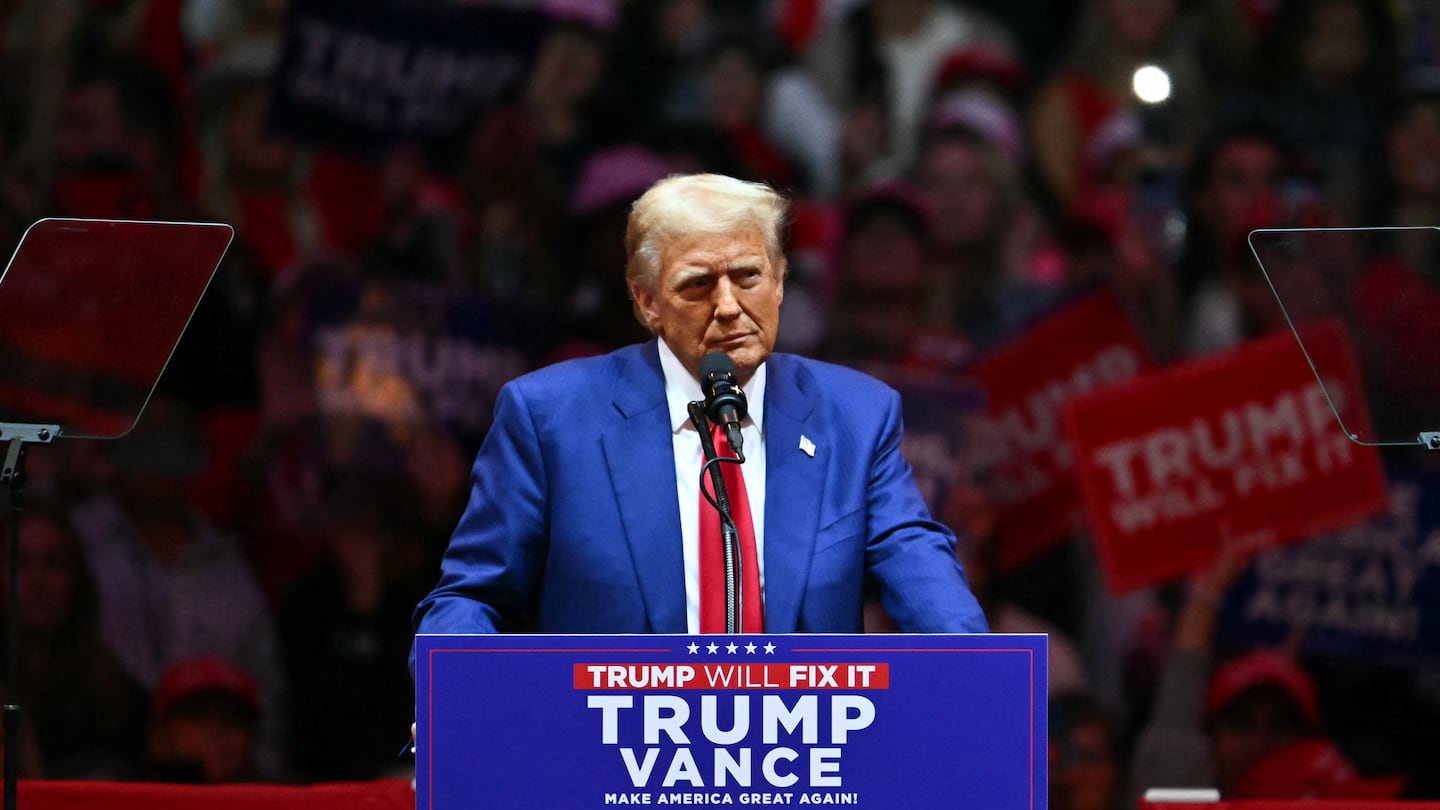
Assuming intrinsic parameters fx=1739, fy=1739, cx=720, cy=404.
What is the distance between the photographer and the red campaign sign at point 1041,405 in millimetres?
5543

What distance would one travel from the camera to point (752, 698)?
218cm

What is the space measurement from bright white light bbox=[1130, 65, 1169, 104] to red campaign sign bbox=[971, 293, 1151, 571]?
0.66 m

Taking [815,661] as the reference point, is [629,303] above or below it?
above

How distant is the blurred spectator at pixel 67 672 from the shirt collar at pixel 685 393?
10.2 ft

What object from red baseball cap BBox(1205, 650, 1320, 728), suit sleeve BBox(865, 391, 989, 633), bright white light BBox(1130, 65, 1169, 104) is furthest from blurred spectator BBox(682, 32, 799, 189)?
suit sleeve BBox(865, 391, 989, 633)

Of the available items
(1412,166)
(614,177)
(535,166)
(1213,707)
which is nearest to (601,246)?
(614,177)

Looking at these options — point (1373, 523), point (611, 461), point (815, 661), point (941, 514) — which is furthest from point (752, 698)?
point (1373, 523)

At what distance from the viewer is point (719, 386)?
2408 millimetres

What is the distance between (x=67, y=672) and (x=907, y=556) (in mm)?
3489

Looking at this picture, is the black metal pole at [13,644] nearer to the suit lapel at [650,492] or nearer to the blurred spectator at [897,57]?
the suit lapel at [650,492]

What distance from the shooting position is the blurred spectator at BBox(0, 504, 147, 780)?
518 cm

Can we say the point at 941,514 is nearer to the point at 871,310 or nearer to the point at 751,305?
the point at 871,310

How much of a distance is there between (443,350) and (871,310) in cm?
139

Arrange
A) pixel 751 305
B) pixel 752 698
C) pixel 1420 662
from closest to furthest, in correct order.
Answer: pixel 752 698, pixel 751 305, pixel 1420 662
